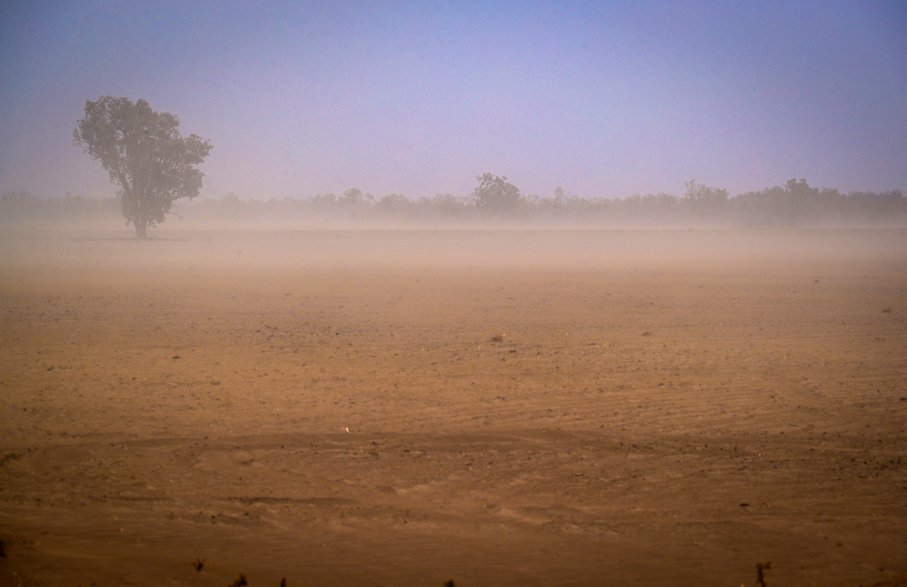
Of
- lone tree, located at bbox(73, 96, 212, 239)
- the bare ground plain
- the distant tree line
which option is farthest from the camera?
the distant tree line

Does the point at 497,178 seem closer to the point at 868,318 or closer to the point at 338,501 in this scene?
the point at 868,318

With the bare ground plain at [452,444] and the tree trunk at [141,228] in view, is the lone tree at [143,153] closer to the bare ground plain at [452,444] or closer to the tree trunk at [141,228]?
the tree trunk at [141,228]

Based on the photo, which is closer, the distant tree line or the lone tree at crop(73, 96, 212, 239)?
the lone tree at crop(73, 96, 212, 239)

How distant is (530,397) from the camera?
976cm

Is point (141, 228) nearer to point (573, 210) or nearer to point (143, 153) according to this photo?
point (143, 153)

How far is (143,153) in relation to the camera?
55188 millimetres

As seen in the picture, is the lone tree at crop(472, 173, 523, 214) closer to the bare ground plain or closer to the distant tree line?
the distant tree line

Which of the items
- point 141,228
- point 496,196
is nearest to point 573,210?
point 496,196

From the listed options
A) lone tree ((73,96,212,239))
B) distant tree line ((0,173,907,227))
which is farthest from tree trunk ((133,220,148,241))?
distant tree line ((0,173,907,227))

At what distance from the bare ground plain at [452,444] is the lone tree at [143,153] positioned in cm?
4065

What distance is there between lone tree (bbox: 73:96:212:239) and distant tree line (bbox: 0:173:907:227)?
34.2m

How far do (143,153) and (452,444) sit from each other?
178 ft

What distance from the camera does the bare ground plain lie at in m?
5.50

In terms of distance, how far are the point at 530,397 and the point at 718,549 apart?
433 cm
